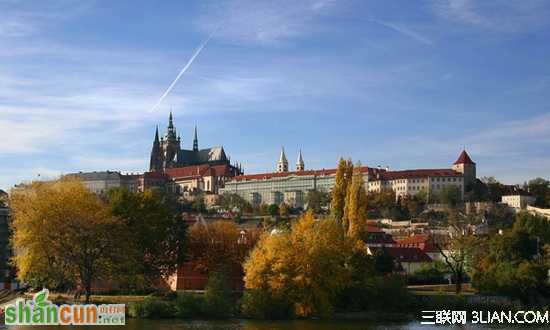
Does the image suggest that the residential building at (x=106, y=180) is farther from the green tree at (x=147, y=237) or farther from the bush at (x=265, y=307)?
the bush at (x=265, y=307)

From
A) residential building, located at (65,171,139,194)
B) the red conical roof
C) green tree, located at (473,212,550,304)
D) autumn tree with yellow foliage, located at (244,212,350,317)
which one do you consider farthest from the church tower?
autumn tree with yellow foliage, located at (244,212,350,317)

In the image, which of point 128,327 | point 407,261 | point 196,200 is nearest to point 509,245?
point 407,261

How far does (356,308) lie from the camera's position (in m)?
46.8

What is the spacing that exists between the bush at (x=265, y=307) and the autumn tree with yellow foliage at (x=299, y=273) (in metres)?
0.06

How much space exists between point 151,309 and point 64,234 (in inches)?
272

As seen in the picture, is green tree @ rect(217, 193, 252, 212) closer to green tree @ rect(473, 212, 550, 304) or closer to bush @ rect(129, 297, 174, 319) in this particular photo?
green tree @ rect(473, 212, 550, 304)

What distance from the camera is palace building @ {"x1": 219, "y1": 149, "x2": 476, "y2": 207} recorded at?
160m

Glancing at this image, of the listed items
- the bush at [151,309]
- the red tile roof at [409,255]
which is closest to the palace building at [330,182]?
the red tile roof at [409,255]

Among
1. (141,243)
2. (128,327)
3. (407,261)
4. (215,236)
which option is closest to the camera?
(128,327)

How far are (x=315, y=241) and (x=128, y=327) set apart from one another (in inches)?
428

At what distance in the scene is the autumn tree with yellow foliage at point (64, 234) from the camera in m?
47.0

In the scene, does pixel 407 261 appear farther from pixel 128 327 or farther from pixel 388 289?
pixel 128 327

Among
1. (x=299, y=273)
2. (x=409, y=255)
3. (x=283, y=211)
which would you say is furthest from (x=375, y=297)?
(x=283, y=211)

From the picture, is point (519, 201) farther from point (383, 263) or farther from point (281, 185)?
point (383, 263)
